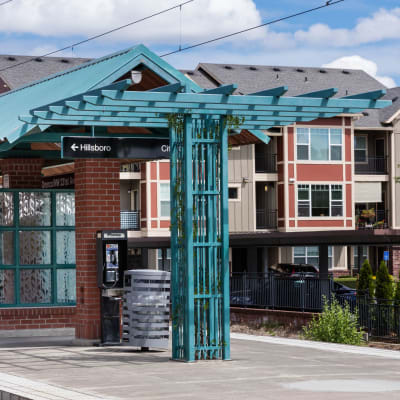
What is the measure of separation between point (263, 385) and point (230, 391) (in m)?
0.63

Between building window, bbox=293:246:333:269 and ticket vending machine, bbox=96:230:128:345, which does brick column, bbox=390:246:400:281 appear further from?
ticket vending machine, bbox=96:230:128:345

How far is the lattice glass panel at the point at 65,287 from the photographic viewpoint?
1995cm

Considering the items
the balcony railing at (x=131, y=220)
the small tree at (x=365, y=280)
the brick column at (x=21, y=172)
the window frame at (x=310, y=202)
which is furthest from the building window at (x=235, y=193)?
the brick column at (x=21, y=172)

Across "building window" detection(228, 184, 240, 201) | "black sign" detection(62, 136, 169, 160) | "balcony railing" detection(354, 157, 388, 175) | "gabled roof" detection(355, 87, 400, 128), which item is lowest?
"black sign" detection(62, 136, 169, 160)

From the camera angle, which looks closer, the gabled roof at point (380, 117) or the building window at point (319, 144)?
the building window at point (319, 144)

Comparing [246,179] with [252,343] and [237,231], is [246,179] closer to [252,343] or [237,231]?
[237,231]

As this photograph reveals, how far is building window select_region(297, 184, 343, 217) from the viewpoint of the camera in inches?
2263

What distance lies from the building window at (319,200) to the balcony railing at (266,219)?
1.43 meters

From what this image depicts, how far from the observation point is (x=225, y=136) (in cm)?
1471

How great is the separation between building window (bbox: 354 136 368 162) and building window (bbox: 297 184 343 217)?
10.7 feet

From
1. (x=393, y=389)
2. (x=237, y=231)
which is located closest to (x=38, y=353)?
(x=393, y=389)

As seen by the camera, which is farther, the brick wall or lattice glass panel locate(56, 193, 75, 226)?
lattice glass panel locate(56, 193, 75, 226)

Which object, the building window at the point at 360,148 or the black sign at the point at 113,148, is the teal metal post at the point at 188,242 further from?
the building window at the point at 360,148

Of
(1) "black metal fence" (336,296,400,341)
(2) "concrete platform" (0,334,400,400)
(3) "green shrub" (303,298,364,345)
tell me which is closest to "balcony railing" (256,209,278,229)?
(1) "black metal fence" (336,296,400,341)
